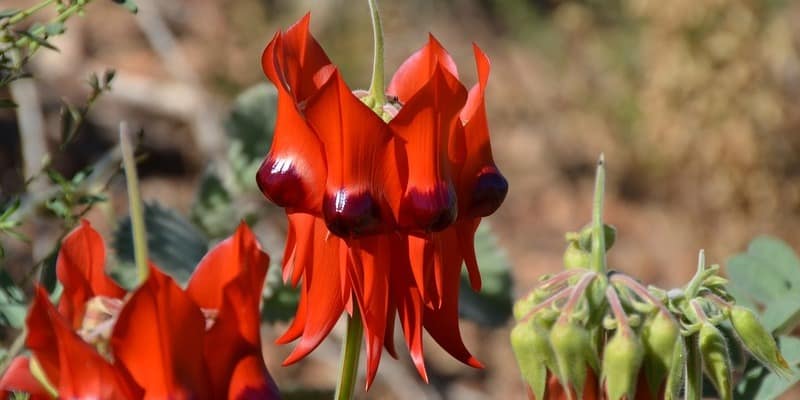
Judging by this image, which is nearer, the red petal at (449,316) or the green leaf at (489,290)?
the red petal at (449,316)

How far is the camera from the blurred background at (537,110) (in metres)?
3.80

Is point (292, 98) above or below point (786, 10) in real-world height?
above

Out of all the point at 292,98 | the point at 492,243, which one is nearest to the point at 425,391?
the point at 492,243

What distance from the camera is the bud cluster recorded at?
46.8 inches

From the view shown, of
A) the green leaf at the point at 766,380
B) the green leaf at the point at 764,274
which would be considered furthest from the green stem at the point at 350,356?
the green leaf at the point at 764,274

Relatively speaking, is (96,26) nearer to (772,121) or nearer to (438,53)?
(772,121)

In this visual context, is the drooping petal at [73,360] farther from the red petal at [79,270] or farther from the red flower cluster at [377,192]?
the red flower cluster at [377,192]

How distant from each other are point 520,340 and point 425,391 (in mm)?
2144

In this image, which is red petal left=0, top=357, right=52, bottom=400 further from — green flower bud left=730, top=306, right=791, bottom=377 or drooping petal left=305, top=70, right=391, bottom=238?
green flower bud left=730, top=306, right=791, bottom=377

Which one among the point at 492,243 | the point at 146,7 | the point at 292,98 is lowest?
the point at 146,7

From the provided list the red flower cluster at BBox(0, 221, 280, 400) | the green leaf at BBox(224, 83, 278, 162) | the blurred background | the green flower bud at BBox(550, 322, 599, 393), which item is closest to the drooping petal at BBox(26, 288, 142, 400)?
the red flower cluster at BBox(0, 221, 280, 400)

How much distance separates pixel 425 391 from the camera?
131 inches

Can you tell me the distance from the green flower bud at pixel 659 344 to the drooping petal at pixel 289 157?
32 centimetres

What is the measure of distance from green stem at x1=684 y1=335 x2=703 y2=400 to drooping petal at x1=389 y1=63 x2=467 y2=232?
0.27m
